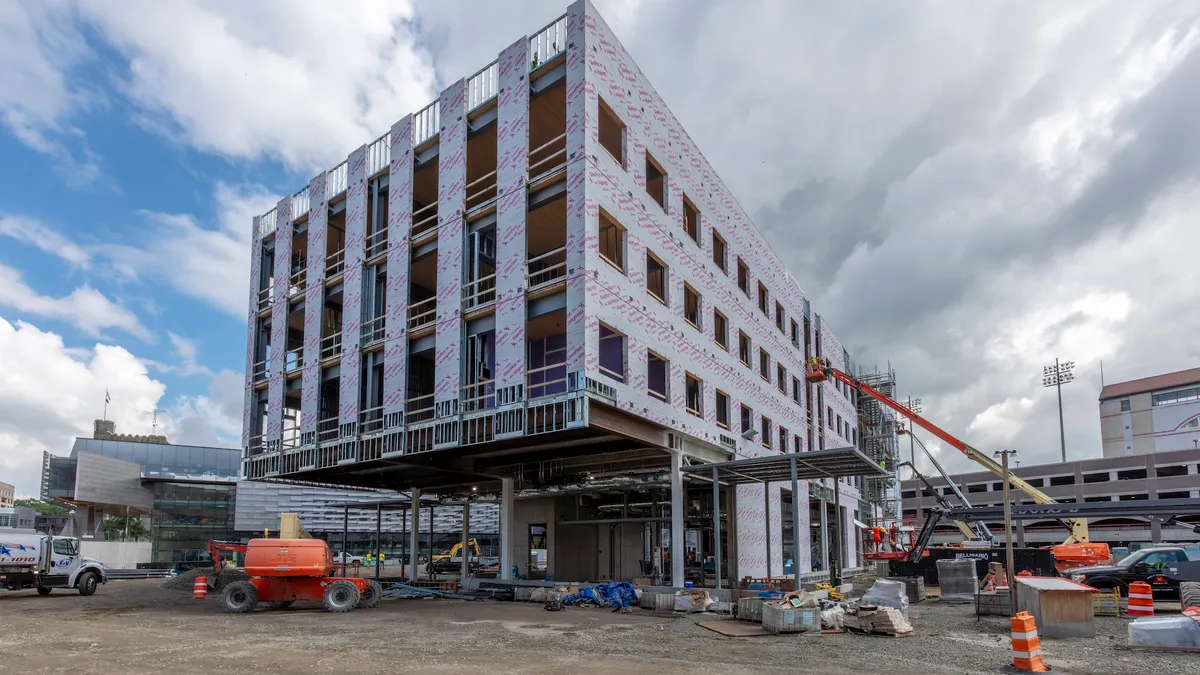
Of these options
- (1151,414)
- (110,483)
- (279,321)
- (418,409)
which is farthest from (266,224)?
(1151,414)

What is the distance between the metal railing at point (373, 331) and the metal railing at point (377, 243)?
2.52 m

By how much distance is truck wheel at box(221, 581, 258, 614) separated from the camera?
889 inches

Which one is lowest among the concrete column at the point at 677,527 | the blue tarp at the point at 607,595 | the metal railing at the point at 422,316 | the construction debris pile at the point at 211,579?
the construction debris pile at the point at 211,579

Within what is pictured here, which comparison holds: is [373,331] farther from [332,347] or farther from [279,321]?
[279,321]

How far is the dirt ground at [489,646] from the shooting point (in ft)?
43.7

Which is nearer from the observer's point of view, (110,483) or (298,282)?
(298,282)

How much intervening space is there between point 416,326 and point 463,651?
15963 mm

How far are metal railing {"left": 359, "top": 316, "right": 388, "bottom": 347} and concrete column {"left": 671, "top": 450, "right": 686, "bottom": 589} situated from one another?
11.6 metres

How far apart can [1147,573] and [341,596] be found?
77.6 ft

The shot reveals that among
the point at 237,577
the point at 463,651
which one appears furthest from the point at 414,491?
the point at 463,651

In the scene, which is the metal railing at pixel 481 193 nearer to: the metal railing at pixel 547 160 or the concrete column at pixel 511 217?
the concrete column at pixel 511 217

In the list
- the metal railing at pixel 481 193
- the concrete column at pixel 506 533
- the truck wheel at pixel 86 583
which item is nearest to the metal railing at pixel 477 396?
the concrete column at pixel 506 533

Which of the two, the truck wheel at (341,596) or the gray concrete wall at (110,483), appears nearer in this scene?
the truck wheel at (341,596)

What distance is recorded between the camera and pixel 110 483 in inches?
2213
